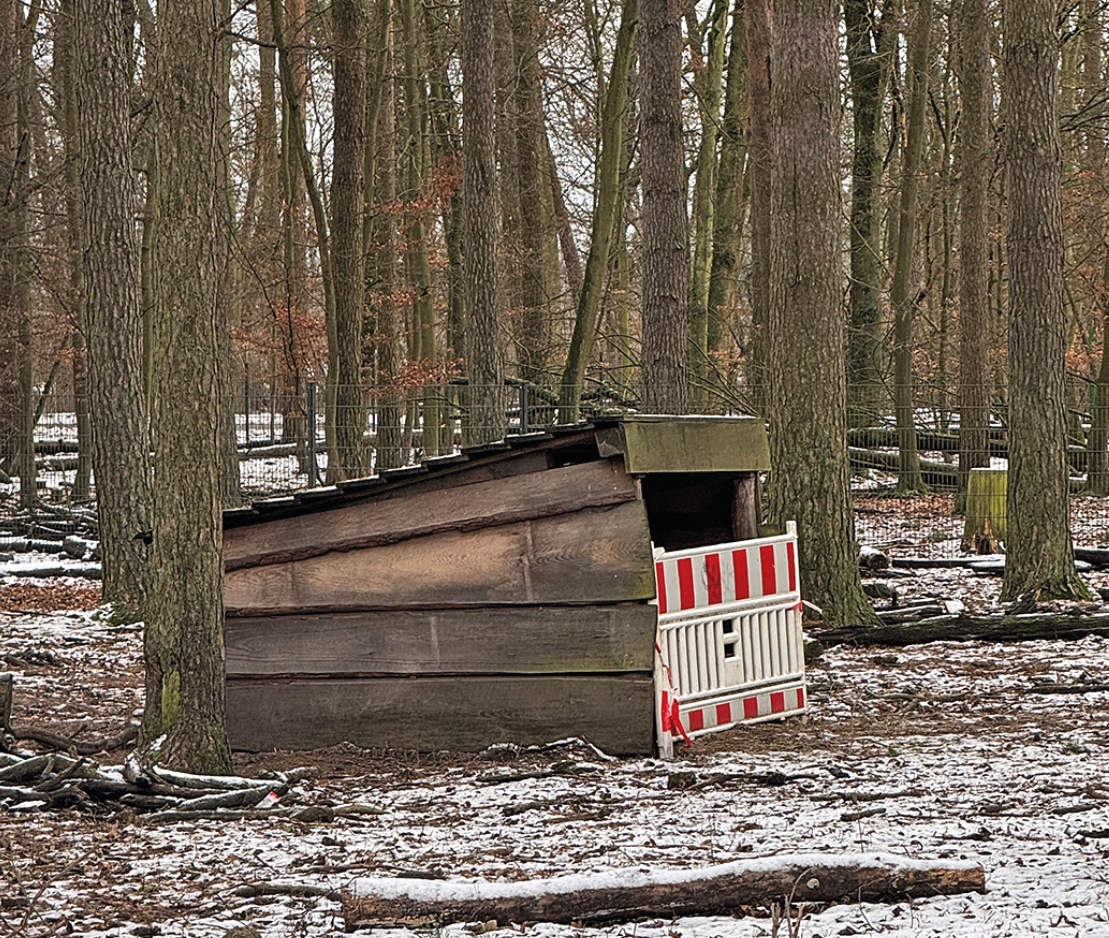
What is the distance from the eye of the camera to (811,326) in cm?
1096

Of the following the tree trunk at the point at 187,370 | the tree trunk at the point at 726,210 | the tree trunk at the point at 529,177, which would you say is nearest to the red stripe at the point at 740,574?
the tree trunk at the point at 187,370

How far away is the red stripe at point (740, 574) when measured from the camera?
25.8 ft

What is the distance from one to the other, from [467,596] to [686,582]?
1.20 metres

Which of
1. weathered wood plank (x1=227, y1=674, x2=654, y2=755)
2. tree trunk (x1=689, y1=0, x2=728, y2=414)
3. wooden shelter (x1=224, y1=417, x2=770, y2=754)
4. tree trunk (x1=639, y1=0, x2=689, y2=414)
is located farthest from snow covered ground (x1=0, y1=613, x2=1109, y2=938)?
tree trunk (x1=689, y1=0, x2=728, y2=414)

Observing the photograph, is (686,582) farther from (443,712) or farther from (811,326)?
(811,326)

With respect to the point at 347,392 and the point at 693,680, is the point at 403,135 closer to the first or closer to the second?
the point at 347,392

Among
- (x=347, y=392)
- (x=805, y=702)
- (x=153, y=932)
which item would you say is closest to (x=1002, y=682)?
(x=805, y=702)

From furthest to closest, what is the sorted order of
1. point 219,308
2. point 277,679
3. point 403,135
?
point 403,135 → point 277,679 → point 219,308

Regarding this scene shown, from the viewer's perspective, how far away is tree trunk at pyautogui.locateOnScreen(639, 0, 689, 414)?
47.6 ft

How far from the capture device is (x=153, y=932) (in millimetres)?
4098

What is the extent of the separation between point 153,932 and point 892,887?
88.4 inches

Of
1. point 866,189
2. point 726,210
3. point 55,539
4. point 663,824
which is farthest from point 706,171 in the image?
point 663,824

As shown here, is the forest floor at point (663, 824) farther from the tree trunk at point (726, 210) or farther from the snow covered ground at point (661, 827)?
the tree trunk at point (726, 210)

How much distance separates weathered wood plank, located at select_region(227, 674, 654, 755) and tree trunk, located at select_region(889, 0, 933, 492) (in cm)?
1420
